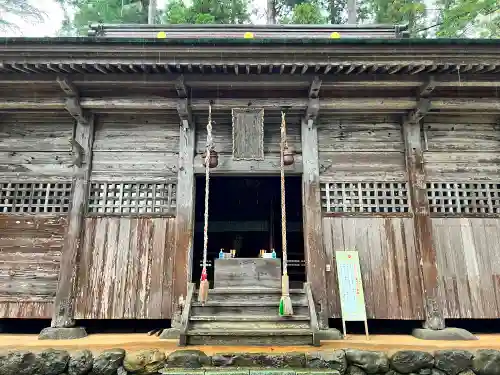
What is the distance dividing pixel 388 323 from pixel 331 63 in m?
6.18

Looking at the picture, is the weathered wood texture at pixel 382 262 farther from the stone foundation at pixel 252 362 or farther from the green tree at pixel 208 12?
the green tree at pixel 208 12

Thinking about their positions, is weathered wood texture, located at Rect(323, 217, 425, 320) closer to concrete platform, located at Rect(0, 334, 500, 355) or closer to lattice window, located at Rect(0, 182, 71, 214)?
concrete platform, located at Rect(0, 334, 500, 355)

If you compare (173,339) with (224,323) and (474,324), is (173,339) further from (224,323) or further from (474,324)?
(474,324)

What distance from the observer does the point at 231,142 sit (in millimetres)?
8195

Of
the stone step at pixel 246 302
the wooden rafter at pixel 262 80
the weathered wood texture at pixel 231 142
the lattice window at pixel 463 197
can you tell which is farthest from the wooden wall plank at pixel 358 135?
the stone step at pixel 246 302

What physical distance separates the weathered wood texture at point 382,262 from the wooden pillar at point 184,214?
10.3ft

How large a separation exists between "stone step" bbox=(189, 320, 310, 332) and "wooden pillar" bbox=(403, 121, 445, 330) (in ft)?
9.70

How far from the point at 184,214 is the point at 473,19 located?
17063 mm

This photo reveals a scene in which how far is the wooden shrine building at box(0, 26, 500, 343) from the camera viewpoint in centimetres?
698

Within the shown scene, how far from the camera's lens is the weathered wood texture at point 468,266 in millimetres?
7414

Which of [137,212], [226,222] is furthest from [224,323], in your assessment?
[226,222]

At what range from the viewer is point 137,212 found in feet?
25.7

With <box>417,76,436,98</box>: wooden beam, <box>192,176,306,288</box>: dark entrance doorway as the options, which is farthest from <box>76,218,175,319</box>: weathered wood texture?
<box>417,76,436,98</box>: wooden beam

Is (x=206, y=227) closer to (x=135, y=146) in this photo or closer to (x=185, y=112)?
(x=185, y=112)
